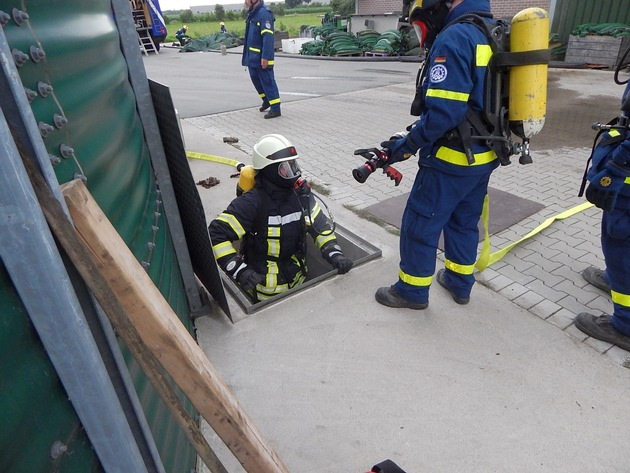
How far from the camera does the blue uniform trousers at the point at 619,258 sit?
244 cm

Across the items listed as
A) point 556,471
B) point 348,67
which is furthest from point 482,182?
point 348,67

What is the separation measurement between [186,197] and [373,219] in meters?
2.36

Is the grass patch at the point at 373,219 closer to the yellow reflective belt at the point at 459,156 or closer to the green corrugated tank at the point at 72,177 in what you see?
the yellow reflective belt at the point at 459,156

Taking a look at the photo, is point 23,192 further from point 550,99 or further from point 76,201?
point 550,99

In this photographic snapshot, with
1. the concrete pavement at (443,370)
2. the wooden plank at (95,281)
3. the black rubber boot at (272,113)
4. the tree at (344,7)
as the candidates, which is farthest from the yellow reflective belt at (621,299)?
the tree at (344,7)

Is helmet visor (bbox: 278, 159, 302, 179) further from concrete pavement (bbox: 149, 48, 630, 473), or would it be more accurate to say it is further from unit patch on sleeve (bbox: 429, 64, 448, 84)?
unit patch on sleeve (bbox: 429, 64, 448, 84)

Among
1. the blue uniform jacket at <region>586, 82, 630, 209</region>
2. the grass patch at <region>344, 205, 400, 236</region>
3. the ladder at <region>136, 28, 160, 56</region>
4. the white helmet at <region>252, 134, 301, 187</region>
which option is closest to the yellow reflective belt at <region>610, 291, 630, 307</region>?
the blue uniform jacket at <region>586, 82, 630, 209</region>

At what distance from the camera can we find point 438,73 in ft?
7.63

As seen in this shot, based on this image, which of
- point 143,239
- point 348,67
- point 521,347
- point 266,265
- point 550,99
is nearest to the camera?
point 143,239

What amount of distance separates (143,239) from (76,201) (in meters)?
0.90

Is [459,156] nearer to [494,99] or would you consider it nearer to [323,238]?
[494,99]

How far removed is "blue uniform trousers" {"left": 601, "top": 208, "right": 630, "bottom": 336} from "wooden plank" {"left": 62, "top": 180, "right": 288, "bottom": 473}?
2363 millimetres

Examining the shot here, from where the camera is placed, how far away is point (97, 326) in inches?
37.7

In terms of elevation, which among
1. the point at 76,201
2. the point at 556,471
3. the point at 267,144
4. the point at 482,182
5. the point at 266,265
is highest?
the point at 76,201
